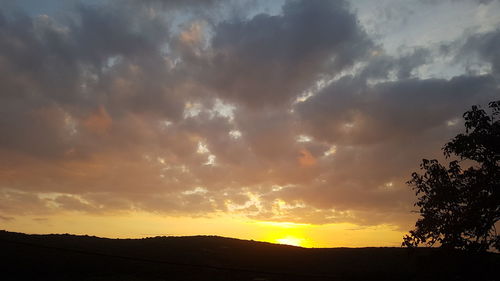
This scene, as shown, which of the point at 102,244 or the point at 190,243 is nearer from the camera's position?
the point at 102,244

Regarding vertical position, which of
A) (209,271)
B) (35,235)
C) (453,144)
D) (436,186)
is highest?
(453,144)

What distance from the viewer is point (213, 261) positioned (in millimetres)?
48656

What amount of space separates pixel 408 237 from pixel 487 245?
4349mm

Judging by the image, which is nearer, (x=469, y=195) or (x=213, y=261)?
(x=469, y=195)

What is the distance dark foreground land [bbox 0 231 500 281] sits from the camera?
25.0m

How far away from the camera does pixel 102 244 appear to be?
172ft

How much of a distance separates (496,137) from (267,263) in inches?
1464

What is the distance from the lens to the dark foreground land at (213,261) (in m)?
25.0

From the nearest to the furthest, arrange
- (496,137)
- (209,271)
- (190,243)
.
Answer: (496,137) → (209,271) → (190,243)

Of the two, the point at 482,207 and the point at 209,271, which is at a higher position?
the point at 482,207

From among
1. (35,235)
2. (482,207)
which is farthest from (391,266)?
(35,235)

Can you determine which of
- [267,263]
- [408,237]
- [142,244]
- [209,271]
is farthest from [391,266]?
[142,244]

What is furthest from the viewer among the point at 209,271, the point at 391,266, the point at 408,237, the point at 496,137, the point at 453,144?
the point at 391,266

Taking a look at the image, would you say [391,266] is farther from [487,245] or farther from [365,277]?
[487,245]
